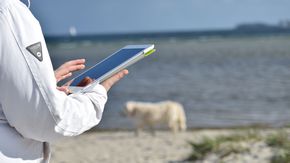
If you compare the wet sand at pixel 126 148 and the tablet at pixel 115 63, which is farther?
the wet sand at pixel 126 148

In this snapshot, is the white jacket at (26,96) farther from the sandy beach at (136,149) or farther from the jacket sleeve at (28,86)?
the sandy beach at (136,149)

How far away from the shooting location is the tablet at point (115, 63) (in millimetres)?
1961

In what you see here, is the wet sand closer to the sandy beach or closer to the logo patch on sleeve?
the sandy beach

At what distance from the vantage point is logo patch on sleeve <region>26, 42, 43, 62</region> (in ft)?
5.36

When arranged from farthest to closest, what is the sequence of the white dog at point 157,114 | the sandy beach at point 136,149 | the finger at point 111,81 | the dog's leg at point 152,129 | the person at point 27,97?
the dog's leg at point 152,129, the white dog at point 157,114, the sandy beach at point 136,149, the finger at point 111,81, the person at point 27,97

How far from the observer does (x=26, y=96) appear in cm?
163

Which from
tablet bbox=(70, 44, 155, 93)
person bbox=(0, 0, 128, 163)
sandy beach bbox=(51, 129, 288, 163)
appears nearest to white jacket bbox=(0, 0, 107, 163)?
person bbox=(0, 0, 128, 163)

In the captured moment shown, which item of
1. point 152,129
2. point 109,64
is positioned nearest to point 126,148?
point 152,129

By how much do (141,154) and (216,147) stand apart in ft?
5.83

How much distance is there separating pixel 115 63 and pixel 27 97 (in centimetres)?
47

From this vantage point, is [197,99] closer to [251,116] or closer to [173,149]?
[251,116]

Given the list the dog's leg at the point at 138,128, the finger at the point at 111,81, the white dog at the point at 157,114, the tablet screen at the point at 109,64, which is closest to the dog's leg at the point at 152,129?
the white dog at the point at 157,114

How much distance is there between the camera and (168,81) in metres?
23.2

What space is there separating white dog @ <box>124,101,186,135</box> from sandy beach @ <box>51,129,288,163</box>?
0.22 metres
